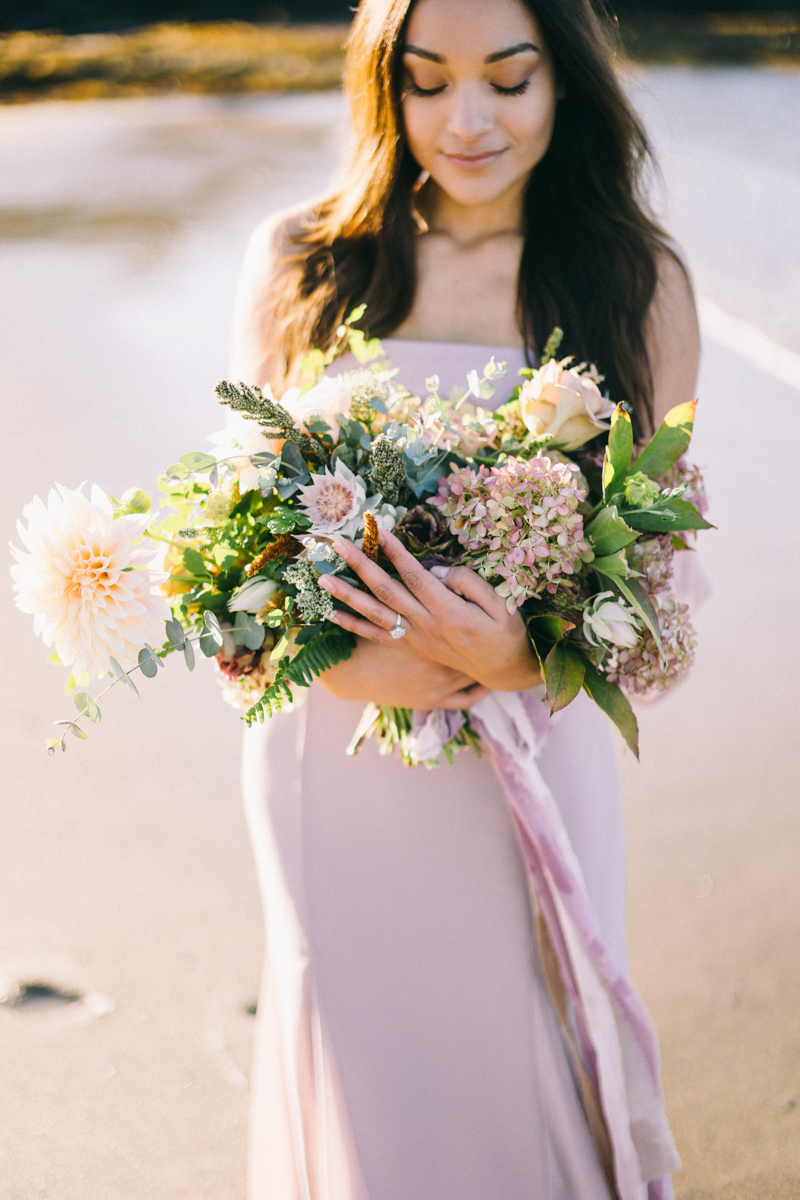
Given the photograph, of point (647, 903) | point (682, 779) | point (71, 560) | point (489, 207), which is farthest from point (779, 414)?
point (71, 560)

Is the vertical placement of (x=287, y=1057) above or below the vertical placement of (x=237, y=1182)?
above

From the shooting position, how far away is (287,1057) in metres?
1.84

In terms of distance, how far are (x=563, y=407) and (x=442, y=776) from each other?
2.43 feet

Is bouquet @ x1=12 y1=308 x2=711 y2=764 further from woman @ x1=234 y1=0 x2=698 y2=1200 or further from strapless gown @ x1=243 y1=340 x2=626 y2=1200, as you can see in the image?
strapless gown @ x1=243 y1=340 x2=626 y2=1200

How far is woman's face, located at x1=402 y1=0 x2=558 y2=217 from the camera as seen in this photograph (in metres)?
1.83

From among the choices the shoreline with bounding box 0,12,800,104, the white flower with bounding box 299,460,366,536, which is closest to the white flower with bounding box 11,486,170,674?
the white flower with bounding box 299,460,366,536

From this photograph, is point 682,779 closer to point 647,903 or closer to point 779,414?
point 647,903

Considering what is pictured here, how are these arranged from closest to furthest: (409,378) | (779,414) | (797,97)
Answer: (409,378) < (779,414) < (797,97)

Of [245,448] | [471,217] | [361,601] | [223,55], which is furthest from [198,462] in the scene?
[223,55]

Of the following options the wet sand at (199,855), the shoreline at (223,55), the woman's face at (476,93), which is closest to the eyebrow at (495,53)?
the woman's face at (476,93)

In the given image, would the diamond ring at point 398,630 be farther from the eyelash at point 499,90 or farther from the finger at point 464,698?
the eyelash at point 499,90

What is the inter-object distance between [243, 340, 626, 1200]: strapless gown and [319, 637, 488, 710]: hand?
24 centimetres

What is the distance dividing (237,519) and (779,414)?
210 inches

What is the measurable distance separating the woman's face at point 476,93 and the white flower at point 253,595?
3.26ft
